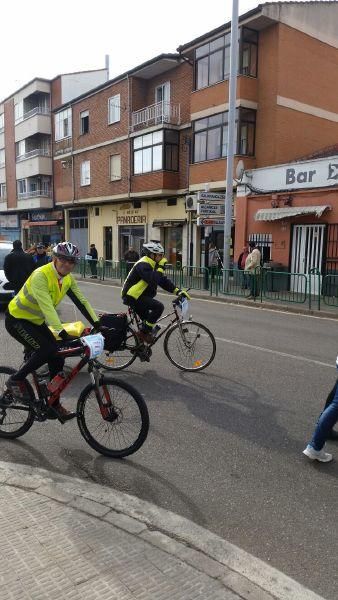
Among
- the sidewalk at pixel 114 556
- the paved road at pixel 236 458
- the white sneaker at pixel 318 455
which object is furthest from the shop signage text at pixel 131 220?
the sidewalk at pixel 114 556

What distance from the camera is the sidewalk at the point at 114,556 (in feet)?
7.77

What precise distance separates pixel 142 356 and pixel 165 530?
3726 millimetres

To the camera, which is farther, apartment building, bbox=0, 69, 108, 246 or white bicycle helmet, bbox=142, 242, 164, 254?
apartment building, bbox=0, 69, 108, 246

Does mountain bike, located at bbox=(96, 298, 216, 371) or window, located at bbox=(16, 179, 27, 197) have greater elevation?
window, located at bbox=(16, 179, 27, 197)

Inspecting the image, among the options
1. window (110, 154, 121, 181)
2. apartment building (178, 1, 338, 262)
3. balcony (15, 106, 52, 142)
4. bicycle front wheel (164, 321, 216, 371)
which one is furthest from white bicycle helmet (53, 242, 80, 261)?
balcony (15, 106, 52, 142)

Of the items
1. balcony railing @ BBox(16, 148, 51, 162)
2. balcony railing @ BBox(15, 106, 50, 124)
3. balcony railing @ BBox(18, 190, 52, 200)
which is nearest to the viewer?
balcony railing @ BBox(15, 106, 50, 124)

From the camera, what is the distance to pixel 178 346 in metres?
6.73

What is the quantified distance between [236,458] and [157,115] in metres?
23.2

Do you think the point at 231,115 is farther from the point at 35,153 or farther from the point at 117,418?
the point at 35,153

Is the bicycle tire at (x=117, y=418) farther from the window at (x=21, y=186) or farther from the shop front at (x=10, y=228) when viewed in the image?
the shop front at (x=10, y=228)

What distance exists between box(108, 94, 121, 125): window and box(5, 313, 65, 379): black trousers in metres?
25.1

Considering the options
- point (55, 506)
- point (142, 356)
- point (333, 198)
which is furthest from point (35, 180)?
point (55, 506)

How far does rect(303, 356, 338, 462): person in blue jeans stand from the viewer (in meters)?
3.74

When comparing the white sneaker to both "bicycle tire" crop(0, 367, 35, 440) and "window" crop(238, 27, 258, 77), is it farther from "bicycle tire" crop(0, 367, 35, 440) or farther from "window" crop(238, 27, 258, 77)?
"window" crop(238, 27, 258, 77)
